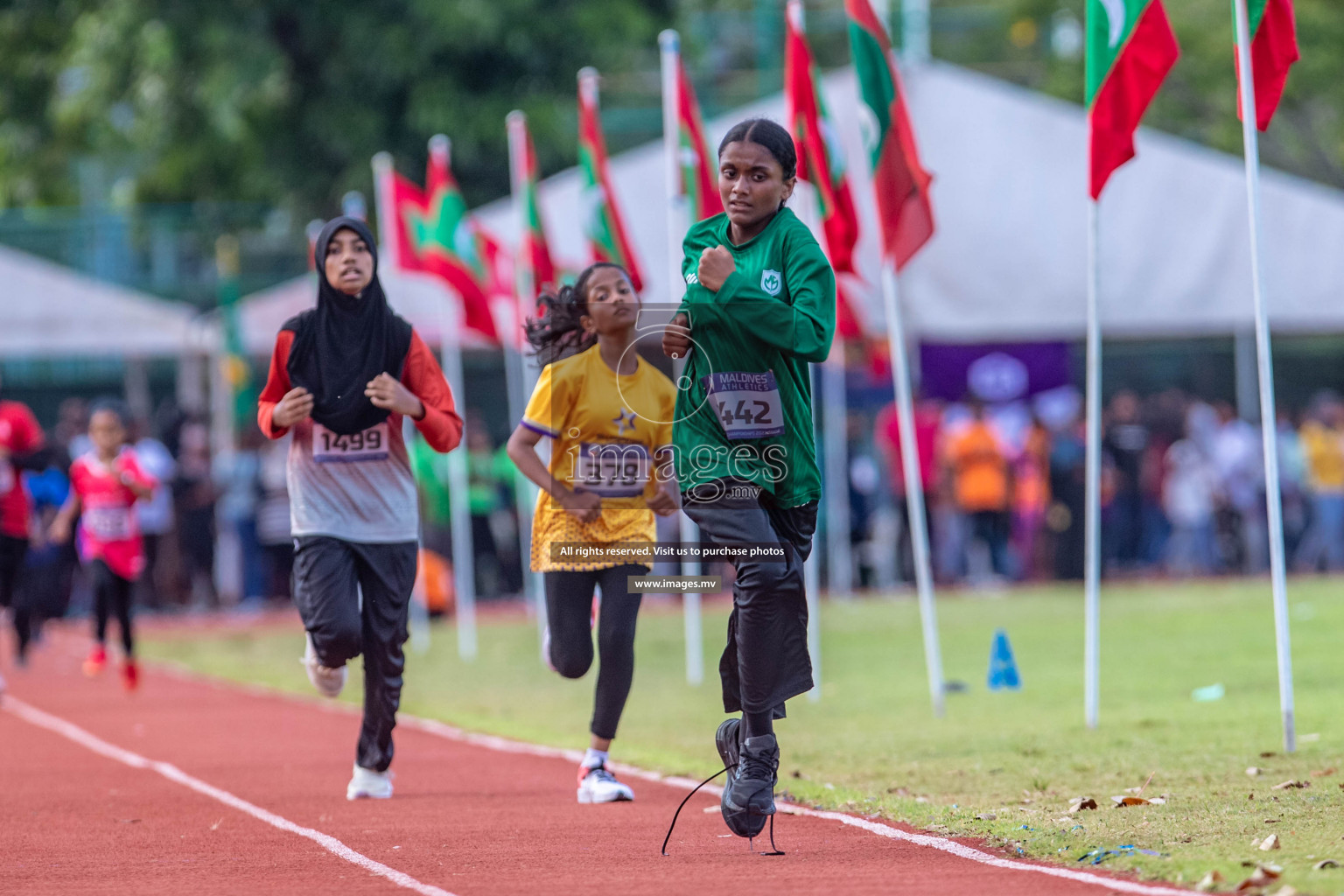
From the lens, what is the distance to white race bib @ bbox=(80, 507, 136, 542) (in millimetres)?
14320

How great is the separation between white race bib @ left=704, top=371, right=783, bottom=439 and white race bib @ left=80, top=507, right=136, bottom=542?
357 inches

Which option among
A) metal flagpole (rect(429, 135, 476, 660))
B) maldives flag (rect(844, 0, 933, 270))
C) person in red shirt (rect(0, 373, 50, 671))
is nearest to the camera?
maldives flag (rect(844, 0, 933, 270))

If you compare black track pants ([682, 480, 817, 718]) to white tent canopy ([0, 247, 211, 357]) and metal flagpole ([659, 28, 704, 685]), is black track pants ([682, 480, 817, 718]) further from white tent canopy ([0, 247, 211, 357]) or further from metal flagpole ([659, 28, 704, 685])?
white tent canopy ([0, 247, 211, 357])

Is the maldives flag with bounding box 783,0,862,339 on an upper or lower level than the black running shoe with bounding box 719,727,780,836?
upper

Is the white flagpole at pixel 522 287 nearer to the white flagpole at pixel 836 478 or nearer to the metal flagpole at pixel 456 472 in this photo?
the metal flagpole at pixel 456 472

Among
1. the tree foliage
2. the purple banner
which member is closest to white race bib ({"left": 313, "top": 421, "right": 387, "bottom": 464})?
the purple banner

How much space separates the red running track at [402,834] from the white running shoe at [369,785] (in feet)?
0.29

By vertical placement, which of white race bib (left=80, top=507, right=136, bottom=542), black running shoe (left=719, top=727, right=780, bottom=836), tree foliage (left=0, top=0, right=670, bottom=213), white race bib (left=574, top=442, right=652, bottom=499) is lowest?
black running shoe (left=719, top=727, right=780, bottom=836)

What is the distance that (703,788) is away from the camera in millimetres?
8773

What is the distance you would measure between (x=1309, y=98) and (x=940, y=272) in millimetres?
16600

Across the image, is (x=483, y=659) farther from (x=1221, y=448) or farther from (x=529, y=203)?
(x=1221, y=448)

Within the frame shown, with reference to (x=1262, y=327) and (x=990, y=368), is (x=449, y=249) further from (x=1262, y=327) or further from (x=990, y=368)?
(x=1262, y=327)

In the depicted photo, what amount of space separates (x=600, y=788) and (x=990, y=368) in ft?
54.9

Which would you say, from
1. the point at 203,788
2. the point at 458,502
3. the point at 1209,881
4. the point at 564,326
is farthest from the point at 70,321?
the point at 1209,881
